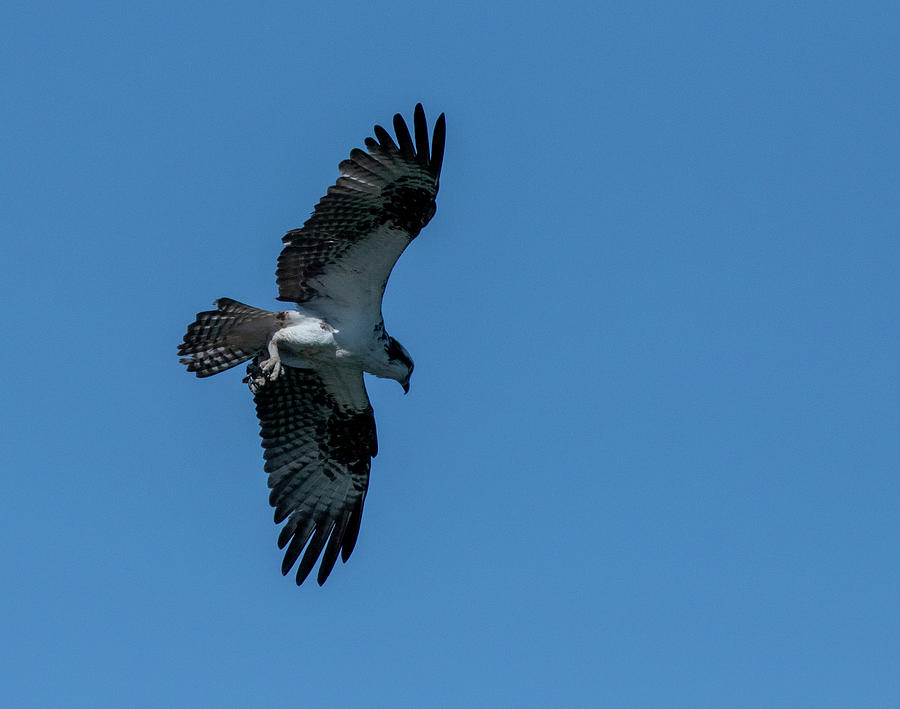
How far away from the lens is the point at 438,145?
11508mm

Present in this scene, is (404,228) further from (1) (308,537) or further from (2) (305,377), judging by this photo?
(1) (308,537)

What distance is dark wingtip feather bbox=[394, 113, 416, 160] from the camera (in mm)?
11453

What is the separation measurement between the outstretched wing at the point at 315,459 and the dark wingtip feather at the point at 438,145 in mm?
2598

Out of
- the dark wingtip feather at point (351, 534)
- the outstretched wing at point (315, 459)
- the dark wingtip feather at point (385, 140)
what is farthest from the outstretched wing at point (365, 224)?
the dark wingtip feather at point (351, 534)

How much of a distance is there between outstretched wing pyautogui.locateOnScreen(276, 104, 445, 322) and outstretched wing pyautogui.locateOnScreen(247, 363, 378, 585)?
1201 mm

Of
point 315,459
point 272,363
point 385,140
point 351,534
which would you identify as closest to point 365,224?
point 385,140

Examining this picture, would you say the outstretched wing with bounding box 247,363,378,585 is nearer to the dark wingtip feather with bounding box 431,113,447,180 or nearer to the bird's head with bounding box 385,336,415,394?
the bird's head with bounding box 385,336,415,394

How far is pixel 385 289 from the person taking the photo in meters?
12.5

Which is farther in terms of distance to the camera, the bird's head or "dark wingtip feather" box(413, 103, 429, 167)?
the bird's head

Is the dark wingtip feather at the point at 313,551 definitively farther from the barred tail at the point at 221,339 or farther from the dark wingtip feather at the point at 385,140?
the dark wingtip feather at the point at 385,140

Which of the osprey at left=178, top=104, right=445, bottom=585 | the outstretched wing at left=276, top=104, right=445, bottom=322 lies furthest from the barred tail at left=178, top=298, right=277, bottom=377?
the outstretched wing at left=276, top=104, right=445, bottom=322

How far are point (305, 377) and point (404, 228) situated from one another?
2.14m

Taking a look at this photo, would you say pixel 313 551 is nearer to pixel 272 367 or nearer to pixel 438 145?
pixel 272 367

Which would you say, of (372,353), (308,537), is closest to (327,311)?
(372,353)
